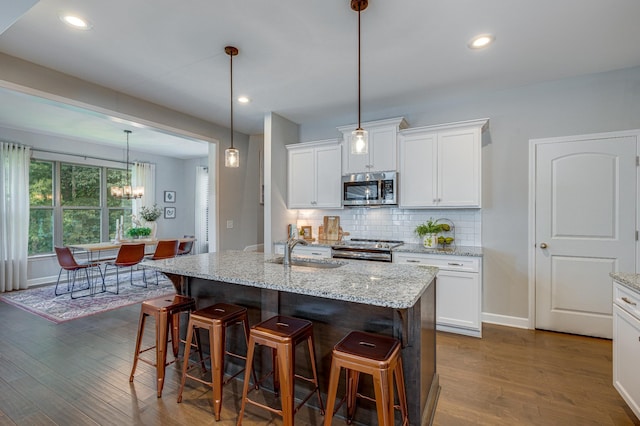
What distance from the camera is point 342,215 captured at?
4492 millimetres

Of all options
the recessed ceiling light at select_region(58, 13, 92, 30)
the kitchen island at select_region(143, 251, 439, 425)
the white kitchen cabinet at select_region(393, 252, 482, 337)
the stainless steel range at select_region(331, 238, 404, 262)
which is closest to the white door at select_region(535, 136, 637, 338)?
the white kitchen cabinet at select_region(393, 252, 482, 337)

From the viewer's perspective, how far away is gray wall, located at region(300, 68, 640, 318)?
10.2ft

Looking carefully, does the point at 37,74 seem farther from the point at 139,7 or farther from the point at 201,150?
the point at 201,150

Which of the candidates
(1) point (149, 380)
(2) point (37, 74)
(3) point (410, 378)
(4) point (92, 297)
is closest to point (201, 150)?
(4) point (92, 297)

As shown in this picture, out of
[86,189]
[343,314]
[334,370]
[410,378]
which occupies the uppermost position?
[86,189]

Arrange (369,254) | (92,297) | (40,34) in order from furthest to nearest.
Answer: (92,297) → (369,254) → (40,34)

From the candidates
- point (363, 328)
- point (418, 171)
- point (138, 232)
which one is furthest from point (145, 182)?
point (363, 328)

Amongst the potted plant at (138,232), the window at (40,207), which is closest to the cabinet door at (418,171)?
the potted plant at (138,232)

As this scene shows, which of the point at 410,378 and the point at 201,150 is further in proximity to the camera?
the point at 201,150

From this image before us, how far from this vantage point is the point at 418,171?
3686 mm

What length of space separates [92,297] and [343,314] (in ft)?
15.2

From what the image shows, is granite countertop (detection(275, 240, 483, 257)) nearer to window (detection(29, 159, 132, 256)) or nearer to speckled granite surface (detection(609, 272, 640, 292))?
speckled granite surface (detection(609, 272, 640, 292))

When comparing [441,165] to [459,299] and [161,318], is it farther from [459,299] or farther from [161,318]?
[161,318]

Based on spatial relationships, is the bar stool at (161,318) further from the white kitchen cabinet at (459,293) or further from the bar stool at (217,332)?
the white kitchen cabinet at (459,293)
